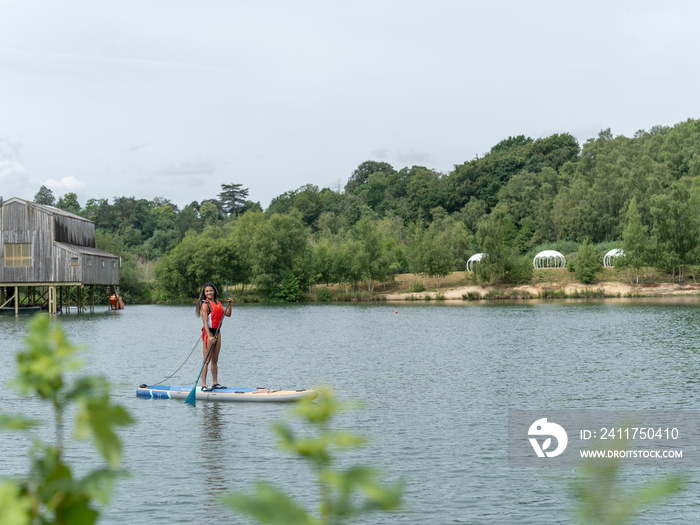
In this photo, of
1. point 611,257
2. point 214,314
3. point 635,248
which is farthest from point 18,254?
point 611,257

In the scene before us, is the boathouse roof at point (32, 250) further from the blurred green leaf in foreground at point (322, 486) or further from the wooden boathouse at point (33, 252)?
the blurred green leaf in foreground at point (322, 486)

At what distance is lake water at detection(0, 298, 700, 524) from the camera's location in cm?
1107

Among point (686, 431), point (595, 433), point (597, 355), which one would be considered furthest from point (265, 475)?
point (597, 355)

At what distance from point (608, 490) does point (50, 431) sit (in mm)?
16235

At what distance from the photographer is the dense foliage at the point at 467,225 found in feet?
284

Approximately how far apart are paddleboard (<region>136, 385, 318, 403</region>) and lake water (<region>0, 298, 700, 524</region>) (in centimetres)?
28

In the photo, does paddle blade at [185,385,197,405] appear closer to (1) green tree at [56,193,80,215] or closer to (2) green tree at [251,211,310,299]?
(2) green tree at [251,211,310,299]

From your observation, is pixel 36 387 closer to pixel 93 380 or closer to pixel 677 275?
pixel 93 380

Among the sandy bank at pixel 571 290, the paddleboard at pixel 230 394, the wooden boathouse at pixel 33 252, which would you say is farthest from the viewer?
the sandy bank at pixel 571 290

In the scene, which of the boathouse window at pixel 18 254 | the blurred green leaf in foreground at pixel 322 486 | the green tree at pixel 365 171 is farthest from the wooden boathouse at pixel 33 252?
the green tree at pixel 365 171

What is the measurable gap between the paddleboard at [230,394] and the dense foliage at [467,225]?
68.7m

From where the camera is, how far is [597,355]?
29.0 metres

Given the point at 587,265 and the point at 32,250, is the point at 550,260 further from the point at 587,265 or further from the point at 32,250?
the point at 32,250

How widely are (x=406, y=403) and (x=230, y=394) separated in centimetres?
473
